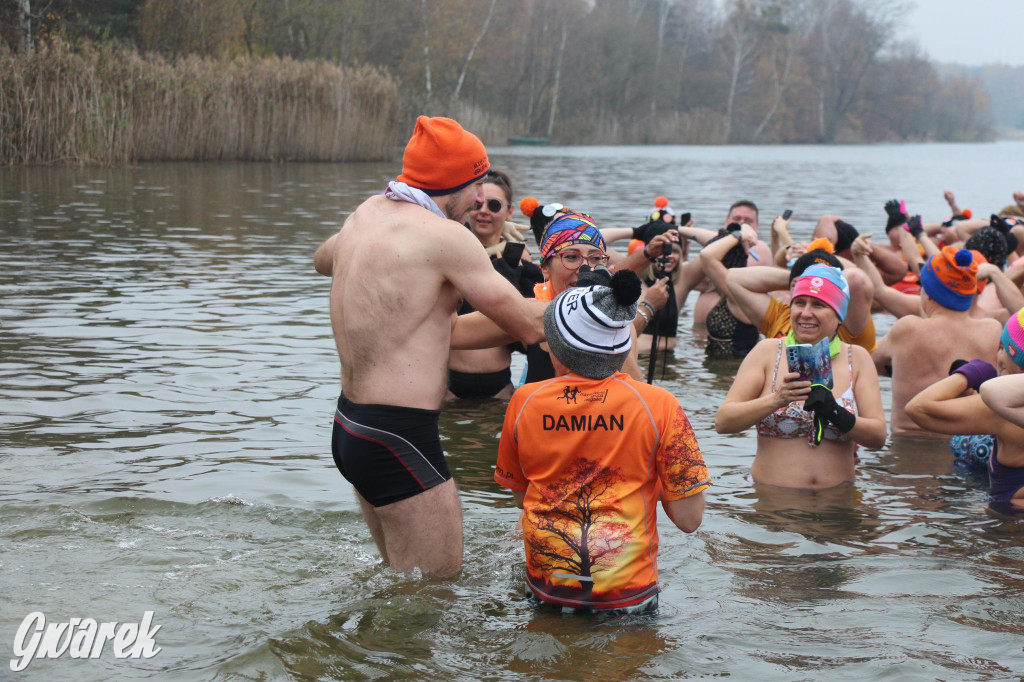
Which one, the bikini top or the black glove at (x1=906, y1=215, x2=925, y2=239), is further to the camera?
the black glove at (x1=906, y1=215, x2=925, y2=239)

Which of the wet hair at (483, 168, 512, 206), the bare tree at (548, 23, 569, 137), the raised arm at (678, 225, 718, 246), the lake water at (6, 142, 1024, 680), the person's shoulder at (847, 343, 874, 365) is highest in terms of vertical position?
the bare tree at (548, 23, 569, 137)

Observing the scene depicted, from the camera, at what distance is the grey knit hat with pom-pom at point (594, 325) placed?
3.59 metres

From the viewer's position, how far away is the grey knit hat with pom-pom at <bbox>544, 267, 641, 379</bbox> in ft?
11.8

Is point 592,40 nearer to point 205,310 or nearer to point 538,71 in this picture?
point 538,71

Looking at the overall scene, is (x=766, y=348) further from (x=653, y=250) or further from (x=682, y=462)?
(x=682, y=462)

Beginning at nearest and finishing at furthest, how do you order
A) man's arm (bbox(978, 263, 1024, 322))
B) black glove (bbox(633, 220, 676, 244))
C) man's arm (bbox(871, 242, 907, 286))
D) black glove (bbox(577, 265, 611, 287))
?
black glove (bbox(577, 265, 611, 287))
man's arm (bbox(978, 263, 1024, 322))
black glove (bbox(633, 220, 676, 244))
man's arm (bbox(871, 242, 907, 286))

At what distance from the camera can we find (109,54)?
26.7 m

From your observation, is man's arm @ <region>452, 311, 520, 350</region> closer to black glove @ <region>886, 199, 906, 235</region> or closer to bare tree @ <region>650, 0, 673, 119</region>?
black glove @ <region>886, 199, 906, 235</region>

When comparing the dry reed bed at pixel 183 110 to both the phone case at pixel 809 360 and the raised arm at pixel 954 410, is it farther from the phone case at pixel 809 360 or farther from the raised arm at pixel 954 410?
the raised arm at pixel 954 410

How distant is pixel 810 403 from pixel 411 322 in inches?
83.5

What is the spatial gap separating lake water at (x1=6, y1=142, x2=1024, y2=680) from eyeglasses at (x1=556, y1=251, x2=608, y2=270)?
1.39m

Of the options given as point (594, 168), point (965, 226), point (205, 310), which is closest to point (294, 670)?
point (205, 310)

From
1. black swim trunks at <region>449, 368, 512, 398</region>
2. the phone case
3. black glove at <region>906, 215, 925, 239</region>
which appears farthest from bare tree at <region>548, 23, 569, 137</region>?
the phone case

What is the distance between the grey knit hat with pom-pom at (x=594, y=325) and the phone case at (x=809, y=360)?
1.64 meters
